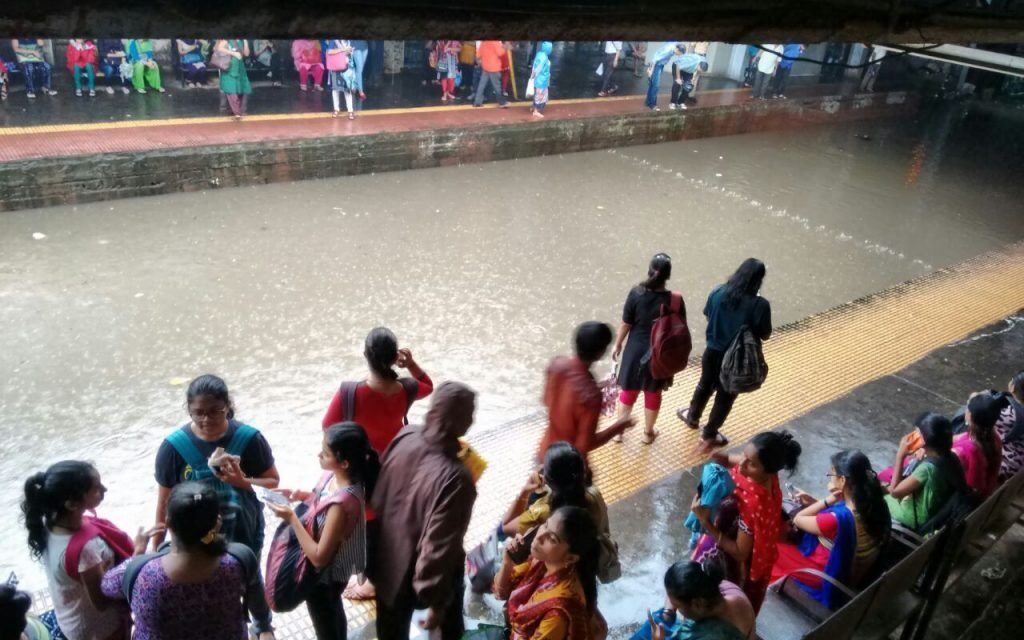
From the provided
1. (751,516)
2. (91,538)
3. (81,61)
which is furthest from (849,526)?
(81,61)

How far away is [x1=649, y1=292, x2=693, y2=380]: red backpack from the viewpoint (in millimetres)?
4387

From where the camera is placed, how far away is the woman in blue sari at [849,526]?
10.2 ft

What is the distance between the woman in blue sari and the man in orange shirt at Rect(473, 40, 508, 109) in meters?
10.0

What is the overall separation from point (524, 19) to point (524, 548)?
1999mm

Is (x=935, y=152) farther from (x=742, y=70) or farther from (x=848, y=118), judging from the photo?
(x=742, y=70)

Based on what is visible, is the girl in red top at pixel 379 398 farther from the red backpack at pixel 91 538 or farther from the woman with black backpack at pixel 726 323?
the woman with black backpack at pixel 726 323

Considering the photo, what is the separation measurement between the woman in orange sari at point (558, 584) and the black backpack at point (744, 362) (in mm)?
2109

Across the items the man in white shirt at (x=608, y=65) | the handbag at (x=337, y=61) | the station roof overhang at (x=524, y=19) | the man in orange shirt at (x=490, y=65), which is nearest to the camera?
the station roof overhang at (x=524, y=19)

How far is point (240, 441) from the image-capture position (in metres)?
2.93

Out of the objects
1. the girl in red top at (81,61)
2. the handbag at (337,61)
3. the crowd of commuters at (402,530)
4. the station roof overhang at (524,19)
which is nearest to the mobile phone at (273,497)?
the crowd of commuters at (402,530)

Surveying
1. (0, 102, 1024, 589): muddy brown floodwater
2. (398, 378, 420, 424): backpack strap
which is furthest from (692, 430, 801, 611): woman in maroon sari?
(0, 102, 1024, 589): muddy brown floodwater

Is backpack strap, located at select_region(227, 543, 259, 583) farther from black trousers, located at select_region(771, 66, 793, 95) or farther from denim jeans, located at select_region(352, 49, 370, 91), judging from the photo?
black trousers, located at select_region(771, 66, 793, 95)

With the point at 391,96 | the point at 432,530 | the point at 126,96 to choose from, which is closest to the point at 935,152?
the point at 391,96

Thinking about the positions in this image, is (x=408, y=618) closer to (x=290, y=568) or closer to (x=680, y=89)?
(x=290, y=568)
